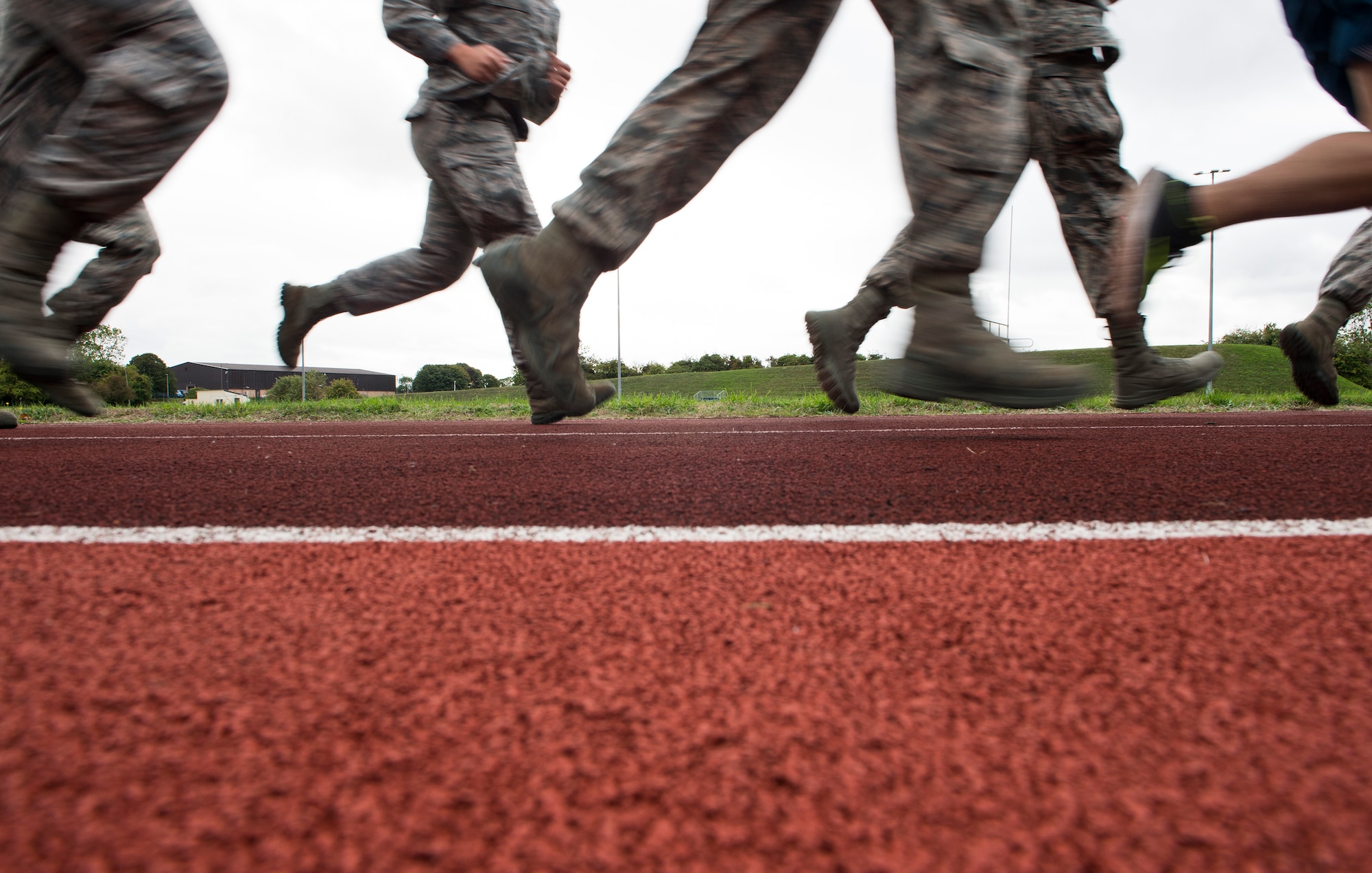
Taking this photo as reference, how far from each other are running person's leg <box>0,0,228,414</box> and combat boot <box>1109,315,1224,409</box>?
13.6 ft

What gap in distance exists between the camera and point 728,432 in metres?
3.51

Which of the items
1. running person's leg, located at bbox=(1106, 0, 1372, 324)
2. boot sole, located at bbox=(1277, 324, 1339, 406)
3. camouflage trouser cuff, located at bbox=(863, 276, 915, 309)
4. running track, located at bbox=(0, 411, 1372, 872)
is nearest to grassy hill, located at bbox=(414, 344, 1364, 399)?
boot sole, located at bbox=(1277, 324, 1339, 406)

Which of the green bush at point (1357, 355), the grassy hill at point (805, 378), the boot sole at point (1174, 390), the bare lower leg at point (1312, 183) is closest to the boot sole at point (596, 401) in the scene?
the bare lower leg at point (1312, 183)

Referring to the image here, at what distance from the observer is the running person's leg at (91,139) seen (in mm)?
2383

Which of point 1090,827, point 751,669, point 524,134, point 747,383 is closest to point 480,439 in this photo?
point 524,134

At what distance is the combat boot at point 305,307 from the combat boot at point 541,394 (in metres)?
1.02

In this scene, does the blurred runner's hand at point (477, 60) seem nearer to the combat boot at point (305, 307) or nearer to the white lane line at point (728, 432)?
the combat boot at point (305, 307)

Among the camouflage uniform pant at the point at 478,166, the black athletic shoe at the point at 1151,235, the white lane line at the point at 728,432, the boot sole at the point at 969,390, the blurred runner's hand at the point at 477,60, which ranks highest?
the blurred runner's hand at the point at 477,60

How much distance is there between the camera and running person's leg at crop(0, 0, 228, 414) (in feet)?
7.82

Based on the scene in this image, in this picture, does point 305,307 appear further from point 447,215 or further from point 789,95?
point 789,95

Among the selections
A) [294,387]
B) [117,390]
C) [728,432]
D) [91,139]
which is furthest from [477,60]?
[294,387]

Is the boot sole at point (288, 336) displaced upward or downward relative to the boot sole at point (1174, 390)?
upward

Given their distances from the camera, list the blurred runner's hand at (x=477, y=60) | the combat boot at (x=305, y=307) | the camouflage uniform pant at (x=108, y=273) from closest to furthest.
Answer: the blurred runner's hand at (x=477, y=60)
the combat boot at (x=305, y=307)
the camouflage uniform pant at (x=108, y=273)

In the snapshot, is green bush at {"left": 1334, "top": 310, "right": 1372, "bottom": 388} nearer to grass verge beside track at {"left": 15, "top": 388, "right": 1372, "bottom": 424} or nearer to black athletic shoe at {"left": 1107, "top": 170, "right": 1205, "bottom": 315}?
grass verge beside track at {"left": 15, "top": 388, "right": 1372, "bottom": 424}
